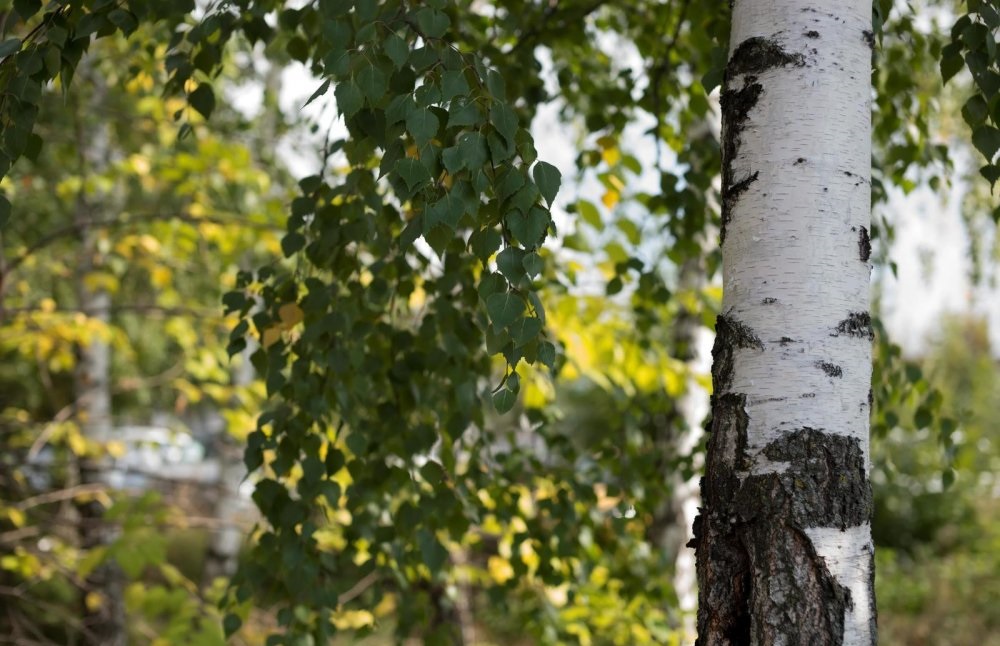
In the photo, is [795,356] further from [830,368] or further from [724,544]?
[724,544]

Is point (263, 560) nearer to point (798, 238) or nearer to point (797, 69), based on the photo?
point (798, 238)

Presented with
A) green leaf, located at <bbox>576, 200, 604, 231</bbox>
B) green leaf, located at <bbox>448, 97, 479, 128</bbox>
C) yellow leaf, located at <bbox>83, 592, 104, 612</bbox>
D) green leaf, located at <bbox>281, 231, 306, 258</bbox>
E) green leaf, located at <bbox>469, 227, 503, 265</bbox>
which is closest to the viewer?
green leaf, located at <bbox>448, 97, 479, 128</bbox>

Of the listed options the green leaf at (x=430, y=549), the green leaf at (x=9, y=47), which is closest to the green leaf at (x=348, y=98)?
the green leaf at (x=9, y=47)

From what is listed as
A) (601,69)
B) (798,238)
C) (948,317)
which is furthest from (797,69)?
(948,317)

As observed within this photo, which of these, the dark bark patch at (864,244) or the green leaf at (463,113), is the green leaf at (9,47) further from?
the dark bark patch at (864,244)

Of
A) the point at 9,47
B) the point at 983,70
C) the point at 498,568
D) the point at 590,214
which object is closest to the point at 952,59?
the point at 983,70

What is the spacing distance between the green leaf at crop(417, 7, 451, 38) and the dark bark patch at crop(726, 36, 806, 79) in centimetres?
40

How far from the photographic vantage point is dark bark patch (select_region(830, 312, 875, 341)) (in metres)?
1.10

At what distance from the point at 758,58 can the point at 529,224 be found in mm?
409

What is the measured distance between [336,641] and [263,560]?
4.96 m

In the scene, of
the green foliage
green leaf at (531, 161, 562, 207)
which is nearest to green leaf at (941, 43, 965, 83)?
the green foliage

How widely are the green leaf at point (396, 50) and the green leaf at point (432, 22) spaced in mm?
33

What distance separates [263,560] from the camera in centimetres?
169

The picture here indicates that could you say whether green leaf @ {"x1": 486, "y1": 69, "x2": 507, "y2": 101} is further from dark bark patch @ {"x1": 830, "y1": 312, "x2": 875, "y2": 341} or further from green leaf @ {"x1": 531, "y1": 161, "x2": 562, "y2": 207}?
dark bark patch @ {"x1": 830, "y1": 312, "x2": 875, "y2": 341}
